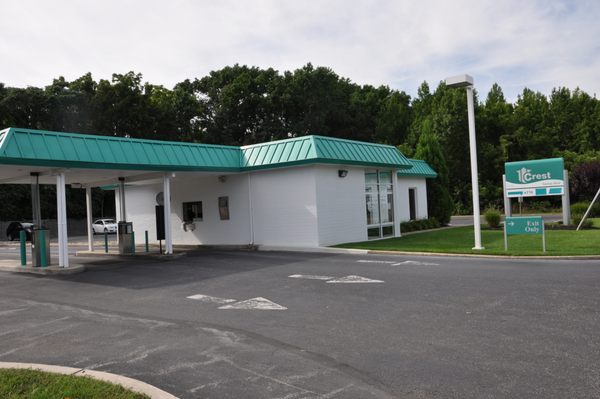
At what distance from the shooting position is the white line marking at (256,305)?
9.16 meters

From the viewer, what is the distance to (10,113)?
4072 cm

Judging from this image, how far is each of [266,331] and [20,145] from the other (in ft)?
33.7

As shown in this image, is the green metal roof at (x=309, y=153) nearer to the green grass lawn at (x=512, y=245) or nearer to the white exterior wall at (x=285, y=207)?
the white exterior wall at (x=285, y=207)

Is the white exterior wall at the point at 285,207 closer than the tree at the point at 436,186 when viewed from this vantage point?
Yes

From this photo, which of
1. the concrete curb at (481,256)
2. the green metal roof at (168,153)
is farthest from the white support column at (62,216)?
the concrete curb at (481,256)

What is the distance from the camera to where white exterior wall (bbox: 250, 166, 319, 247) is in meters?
18.8

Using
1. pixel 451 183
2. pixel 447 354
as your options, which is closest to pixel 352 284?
pixel 447 354

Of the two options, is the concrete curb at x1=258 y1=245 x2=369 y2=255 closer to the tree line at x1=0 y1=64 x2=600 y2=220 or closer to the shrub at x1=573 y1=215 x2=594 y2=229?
the shrub at x1=573 y1=215 x2=594 y2=229

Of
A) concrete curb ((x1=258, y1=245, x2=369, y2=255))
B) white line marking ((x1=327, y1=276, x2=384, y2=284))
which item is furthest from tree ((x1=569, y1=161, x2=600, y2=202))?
white line marking ((x1=327, y1=276, x2=384, y2=284))

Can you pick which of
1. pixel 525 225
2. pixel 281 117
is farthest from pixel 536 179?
pixel 281 117

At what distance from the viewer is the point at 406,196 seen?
28578mm

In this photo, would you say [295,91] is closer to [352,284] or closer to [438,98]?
[438,98]

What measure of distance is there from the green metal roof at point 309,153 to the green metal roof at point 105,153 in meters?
0.93

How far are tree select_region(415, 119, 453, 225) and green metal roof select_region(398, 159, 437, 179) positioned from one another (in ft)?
1.82
